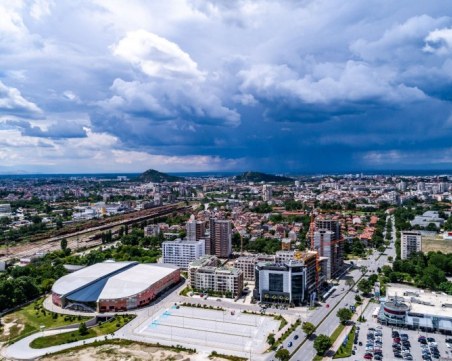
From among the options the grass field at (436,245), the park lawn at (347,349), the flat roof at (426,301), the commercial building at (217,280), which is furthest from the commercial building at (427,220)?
the park lawn at (347,349)

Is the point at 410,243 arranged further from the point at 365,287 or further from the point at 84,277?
the point at 84,277

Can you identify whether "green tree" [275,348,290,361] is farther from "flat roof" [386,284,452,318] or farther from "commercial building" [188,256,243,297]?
"commercial building" [188,256,243,297]

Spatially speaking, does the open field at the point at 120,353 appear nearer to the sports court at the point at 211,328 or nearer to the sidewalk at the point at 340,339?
the sports court at the point at 211,328

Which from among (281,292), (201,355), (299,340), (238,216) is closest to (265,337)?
(299,340)

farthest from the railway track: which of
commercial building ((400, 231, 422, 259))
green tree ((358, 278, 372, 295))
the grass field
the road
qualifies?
the grass field

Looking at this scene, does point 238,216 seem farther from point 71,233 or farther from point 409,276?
point 409,276

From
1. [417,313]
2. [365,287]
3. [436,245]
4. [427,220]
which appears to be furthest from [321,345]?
[427,220]
